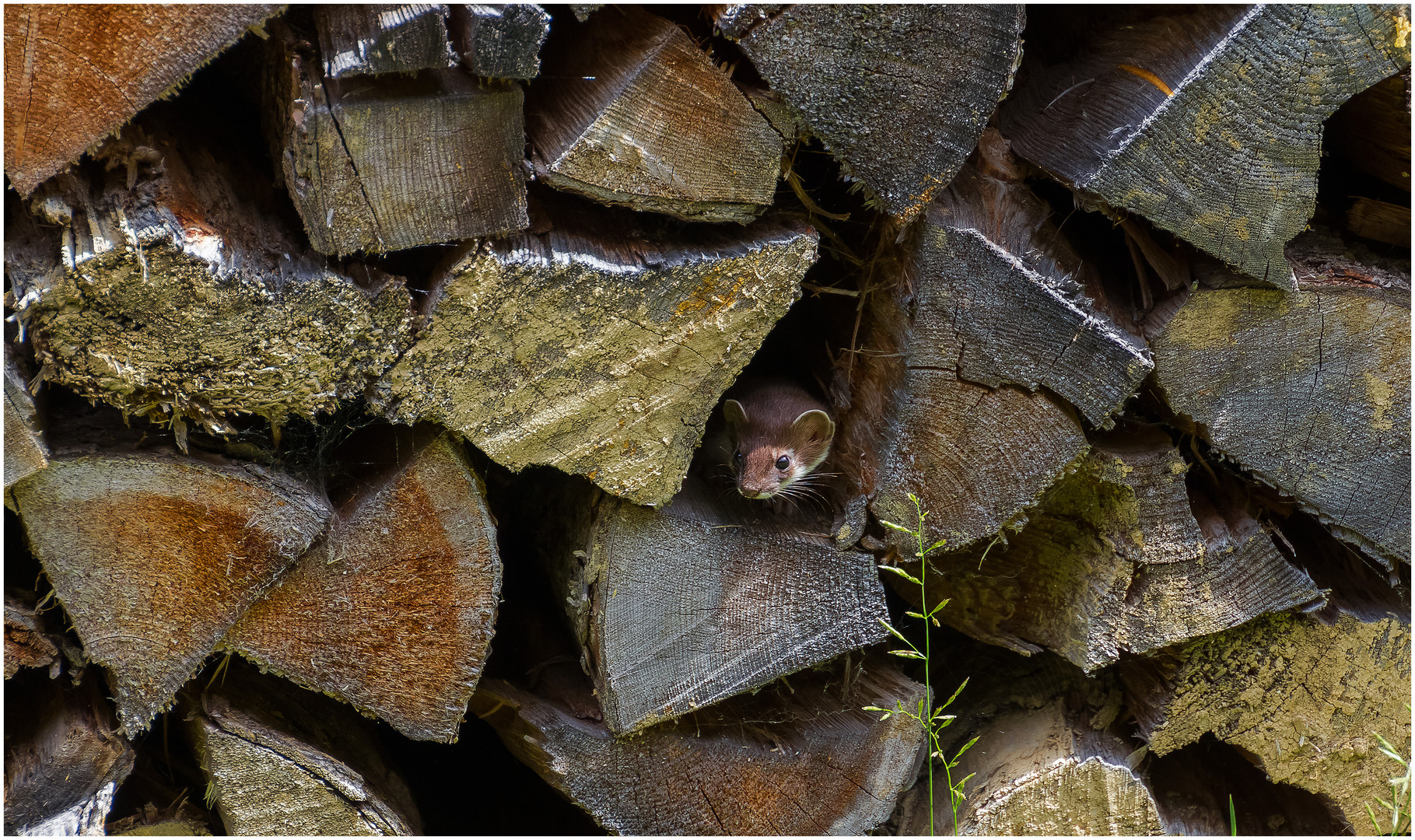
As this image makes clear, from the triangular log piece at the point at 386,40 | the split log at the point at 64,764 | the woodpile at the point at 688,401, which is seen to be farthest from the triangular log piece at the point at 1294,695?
the split log at the point at 64,764

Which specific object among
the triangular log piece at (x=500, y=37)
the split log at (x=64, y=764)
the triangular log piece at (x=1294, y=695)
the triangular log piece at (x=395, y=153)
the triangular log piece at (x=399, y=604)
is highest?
the triangular log piece at (x=500, y=37)

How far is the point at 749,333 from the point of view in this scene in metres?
1.83

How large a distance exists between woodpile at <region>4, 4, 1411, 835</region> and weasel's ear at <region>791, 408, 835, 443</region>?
1.1 inches

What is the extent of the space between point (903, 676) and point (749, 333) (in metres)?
1.03

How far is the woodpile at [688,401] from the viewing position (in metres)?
1.52

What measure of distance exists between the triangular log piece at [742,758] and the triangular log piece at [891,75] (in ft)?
3.91

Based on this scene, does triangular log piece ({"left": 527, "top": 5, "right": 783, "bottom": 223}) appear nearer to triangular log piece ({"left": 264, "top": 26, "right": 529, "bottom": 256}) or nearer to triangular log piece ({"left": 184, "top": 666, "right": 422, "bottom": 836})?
triangular log piece ({"left": 264, "top": 26, "right": 529, "bottom": 256})

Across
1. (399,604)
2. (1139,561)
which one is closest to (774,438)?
(1139,561)

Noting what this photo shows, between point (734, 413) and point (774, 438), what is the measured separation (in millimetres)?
256

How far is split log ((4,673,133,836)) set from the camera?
68.0 inches

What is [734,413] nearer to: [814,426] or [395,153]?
[814,426]

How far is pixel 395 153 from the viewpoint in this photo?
1.52 metres

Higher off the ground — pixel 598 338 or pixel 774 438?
pixel 598 338

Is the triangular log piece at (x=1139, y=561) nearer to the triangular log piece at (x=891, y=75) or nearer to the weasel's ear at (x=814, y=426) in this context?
the weasel's ear at (x=814, y=426)
